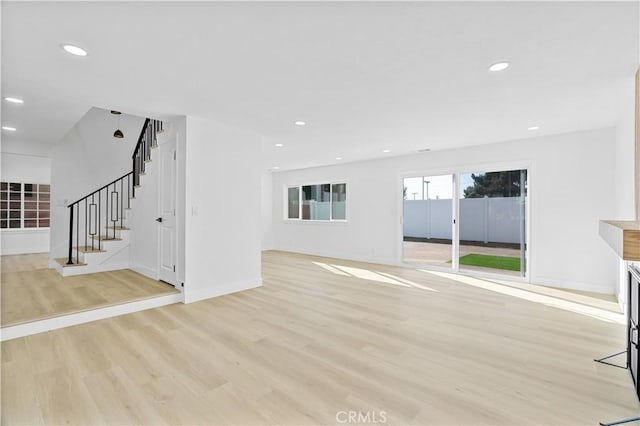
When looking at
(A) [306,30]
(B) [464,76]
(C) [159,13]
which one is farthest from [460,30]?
(C) [159,13]

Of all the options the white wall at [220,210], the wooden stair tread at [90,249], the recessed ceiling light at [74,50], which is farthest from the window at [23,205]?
the recessed ceiling light at [74,50]

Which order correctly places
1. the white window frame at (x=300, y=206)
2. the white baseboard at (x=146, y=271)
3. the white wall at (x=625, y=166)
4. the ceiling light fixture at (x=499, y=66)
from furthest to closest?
the white window frame at (x=300, y=206) → the white baseboard at (x=146, y=271) → the white wall at (x=625, y=166) → the ceiling light fixture at (x=499, y=66)

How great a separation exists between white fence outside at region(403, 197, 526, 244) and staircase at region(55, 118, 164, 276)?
5184 millimetres

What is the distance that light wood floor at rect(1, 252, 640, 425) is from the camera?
1847 mm

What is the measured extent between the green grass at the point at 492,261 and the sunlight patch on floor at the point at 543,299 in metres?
0.41

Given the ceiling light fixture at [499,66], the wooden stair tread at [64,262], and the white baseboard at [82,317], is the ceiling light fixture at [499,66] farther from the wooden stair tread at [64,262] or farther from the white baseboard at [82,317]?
the wooden stair tread at [64,262]

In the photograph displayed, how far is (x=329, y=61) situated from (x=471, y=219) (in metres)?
4.54

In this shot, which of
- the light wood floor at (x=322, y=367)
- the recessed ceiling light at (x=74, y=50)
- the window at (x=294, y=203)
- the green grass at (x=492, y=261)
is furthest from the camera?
the window at (x=294, y=203)

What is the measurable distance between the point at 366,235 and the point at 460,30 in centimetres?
562

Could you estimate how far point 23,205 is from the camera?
24.4ft

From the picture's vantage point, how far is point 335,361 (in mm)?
2457

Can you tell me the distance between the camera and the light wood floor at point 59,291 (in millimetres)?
3248

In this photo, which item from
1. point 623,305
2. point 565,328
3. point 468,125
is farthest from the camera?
point 468,125

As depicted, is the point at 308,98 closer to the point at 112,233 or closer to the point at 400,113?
the point at 400,113
